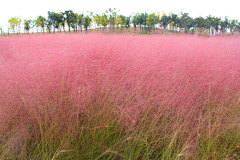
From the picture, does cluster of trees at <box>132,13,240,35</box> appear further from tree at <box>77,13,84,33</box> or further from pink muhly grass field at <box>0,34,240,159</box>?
pink muhly grass field at <box>0,34,240,159</box>

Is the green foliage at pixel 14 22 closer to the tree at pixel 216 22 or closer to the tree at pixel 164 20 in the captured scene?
the tree at pixel 164 20

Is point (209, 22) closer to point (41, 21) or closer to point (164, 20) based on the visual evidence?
point (164, 20)

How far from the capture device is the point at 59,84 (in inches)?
63.3

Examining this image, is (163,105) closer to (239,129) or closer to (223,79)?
(239,129)

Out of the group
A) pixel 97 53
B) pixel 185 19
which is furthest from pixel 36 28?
pixel 97 53

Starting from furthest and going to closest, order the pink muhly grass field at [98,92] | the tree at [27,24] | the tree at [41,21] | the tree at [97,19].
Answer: the tree at [27,24]
the tree at [41,21]
the tree at [97,19]
the pink muhly grass field at [98,92]

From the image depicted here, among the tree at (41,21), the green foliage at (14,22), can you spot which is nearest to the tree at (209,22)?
the tree at (41,21)

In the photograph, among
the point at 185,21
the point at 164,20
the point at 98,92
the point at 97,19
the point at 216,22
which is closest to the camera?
the point at 98,92

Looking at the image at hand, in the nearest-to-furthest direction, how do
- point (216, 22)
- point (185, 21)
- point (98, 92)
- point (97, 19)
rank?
point (98, 92) → point (97, 19) → point (216, 22) → point (185, 21)

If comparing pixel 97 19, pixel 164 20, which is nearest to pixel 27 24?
pixel 97 19

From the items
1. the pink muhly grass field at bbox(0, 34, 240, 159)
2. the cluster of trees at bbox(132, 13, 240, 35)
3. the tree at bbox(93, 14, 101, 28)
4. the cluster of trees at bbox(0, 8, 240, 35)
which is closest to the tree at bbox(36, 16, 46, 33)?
the cluster of trees at bbox(0, 8, 240, 35)

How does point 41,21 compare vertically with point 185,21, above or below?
below

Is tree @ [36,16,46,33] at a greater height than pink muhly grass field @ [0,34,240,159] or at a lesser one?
greater

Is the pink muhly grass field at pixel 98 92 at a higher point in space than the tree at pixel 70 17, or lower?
lower
